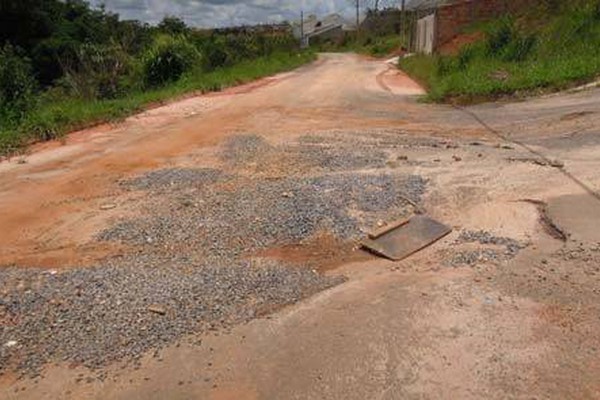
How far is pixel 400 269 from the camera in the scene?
16.8 ft

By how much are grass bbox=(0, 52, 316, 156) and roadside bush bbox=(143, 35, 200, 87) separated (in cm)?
42

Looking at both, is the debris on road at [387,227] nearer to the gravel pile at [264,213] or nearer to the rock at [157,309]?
the gravel pile at [264,213]

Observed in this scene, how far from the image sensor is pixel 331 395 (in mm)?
3543

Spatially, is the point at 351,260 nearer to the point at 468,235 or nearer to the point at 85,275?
the point at 468,235

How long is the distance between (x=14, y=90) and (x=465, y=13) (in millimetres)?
19097

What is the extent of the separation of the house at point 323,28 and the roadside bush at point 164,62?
51404mm

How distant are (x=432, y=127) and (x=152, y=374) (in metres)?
8.39

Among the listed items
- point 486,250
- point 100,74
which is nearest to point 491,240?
point 486,250

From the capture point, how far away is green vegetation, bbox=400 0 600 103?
45.3 feet

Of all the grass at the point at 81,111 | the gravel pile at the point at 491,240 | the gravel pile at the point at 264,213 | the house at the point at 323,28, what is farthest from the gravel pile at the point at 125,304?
the house at the point at 323,28

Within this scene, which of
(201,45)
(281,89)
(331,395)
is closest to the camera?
(331,395)

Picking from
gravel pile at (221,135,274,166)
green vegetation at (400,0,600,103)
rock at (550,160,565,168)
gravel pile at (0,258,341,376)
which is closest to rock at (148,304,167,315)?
gravel pile at (0,258,341,376)

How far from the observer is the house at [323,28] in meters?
75.4

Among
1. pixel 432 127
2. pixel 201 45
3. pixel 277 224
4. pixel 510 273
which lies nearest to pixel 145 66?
pixel 201 45
